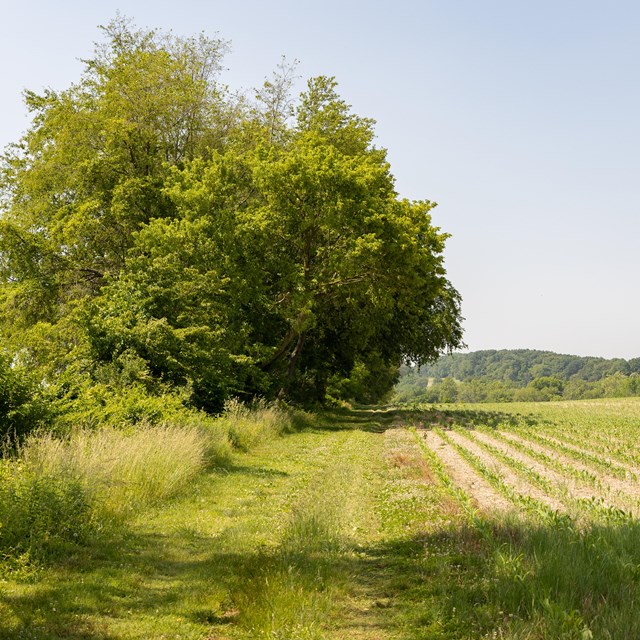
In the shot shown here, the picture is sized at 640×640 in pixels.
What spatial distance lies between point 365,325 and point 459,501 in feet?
82.7

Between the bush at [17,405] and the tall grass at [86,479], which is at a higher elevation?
the bush at [17,405]

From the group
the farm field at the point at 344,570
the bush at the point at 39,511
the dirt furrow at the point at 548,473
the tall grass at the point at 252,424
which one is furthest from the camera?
the tall grass at the point at 252,424

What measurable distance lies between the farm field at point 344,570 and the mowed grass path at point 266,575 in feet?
0.07

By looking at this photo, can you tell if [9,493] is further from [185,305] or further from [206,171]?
[206,171]

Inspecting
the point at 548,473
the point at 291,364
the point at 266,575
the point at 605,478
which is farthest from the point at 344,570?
the point at 291,364

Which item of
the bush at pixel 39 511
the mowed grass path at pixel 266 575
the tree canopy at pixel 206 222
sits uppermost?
the tree canopy at pixel 206 222

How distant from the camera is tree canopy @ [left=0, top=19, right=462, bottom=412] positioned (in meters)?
29.2

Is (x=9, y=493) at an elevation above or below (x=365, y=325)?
below

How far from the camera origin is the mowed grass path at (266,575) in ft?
20.2


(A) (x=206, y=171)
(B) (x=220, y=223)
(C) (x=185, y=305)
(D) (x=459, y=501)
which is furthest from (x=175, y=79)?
(D) (x=459, y=501)

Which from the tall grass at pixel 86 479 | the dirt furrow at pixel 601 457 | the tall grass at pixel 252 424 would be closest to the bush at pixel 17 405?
the tall grass at pixel 86 479

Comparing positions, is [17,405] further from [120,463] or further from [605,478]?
[605,478]

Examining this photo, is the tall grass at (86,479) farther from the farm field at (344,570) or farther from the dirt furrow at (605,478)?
the dirt furrow at (605,478)

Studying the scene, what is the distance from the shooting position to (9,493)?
324 inches
